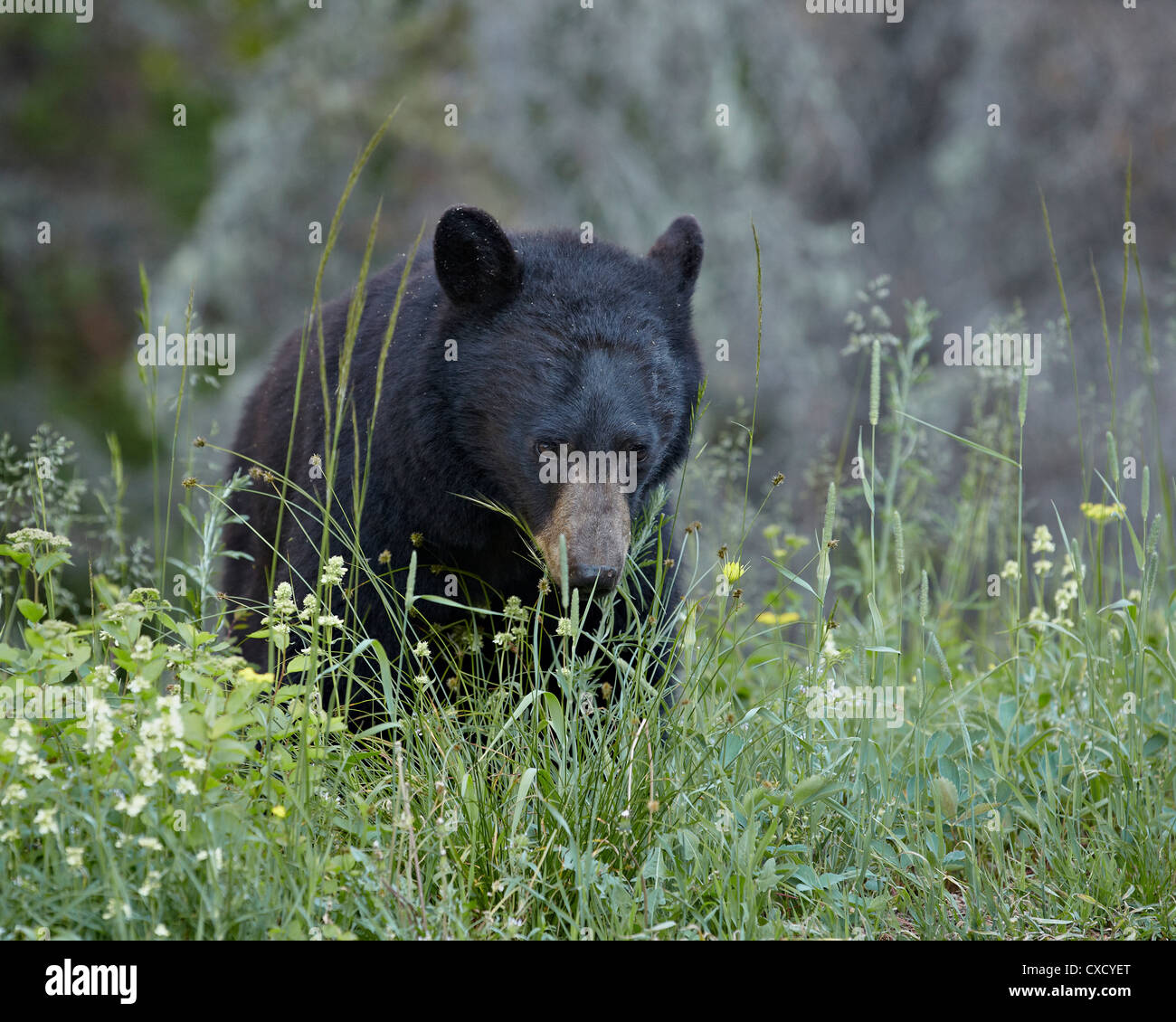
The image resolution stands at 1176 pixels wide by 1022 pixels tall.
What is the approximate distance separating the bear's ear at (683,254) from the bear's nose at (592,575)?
52.4 inches

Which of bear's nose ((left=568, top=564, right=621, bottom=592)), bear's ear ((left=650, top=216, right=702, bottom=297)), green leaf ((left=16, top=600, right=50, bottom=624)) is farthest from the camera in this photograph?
bear's ear ((left=650, top=216, right=702, bottom=297))

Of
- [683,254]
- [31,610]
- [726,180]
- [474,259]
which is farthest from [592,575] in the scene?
[726,180]

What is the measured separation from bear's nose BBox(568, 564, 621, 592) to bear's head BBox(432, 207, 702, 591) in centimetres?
22

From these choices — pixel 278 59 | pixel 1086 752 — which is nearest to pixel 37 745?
pixel 1086 752

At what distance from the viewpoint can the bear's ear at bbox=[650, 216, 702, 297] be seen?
4133 millimetres

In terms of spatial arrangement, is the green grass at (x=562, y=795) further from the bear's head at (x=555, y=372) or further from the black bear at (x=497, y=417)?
the bear's head at (x=555, y=372)

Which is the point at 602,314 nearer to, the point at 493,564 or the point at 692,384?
the point at 692,384

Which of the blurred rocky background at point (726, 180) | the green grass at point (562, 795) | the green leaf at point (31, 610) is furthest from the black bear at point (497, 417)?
the blurred rocky background at point (726, 180)

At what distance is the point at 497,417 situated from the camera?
3.71 m

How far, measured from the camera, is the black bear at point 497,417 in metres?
3.59

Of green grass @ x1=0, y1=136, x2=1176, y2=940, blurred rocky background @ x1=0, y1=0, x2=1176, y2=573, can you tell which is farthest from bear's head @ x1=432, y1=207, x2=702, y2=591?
blurred rocky background @ x1=0, y1=0, x2=1176, y2=573

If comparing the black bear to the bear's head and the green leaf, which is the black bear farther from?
the green leaf
